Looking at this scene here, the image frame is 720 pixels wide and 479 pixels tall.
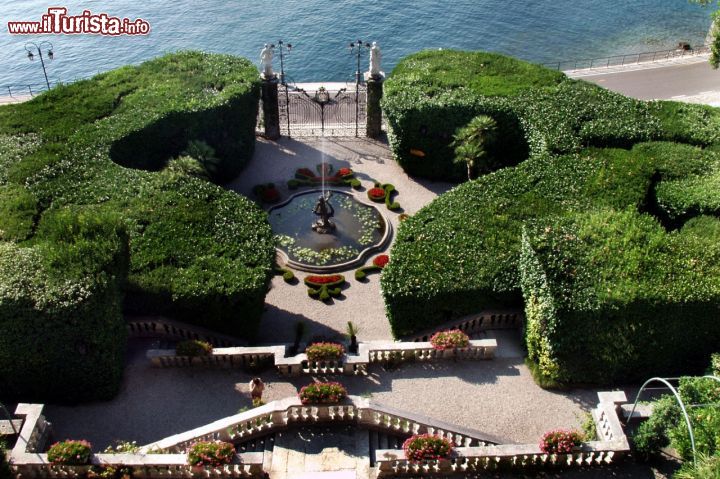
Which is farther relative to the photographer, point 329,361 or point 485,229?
point 485,229

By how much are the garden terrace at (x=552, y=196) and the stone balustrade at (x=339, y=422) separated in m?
4.53

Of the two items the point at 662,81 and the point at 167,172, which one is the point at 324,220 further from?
the point at 662,81

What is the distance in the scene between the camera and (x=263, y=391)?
25547 millimetres

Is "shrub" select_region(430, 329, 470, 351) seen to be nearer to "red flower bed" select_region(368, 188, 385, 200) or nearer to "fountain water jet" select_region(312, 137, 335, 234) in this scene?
"fountain water jet" select_region(312, 137, 335, 234)

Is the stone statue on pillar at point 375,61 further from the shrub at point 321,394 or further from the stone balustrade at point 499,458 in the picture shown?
the stone balustrade at point 499,458

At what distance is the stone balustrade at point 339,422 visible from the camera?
67.5 feet

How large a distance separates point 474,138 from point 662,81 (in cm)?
3046

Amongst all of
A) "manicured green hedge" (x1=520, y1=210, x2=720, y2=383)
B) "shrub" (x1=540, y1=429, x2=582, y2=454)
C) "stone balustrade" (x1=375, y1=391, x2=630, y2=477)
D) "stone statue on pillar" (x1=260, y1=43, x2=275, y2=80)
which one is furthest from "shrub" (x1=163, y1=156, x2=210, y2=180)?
Result: "shrub" (x1=540, y1=429, x2=582, y2=454)

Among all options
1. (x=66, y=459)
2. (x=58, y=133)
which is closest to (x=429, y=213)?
(x=66, y=459)

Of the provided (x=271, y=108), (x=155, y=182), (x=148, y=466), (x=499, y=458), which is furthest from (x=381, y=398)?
(x=271, y=108)

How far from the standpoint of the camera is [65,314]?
910 inches

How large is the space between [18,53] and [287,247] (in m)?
58.6

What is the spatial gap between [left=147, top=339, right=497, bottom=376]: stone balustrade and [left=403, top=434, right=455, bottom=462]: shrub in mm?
5421

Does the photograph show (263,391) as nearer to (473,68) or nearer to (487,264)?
(487,264)
